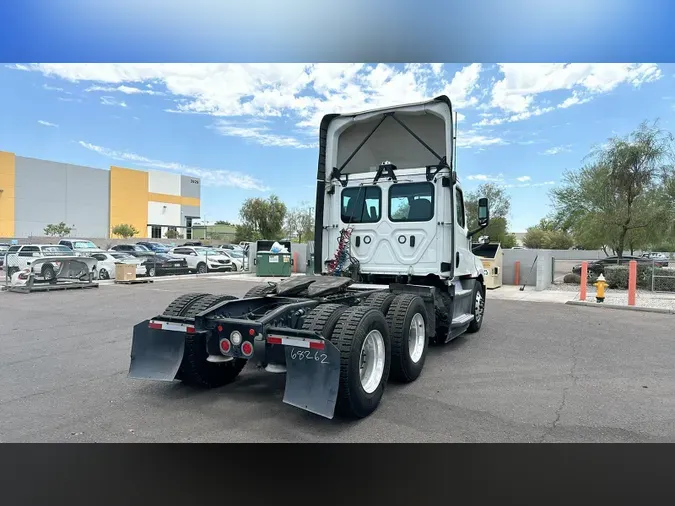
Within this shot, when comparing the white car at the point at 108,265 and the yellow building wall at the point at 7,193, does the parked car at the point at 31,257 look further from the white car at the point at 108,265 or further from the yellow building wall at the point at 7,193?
the yellow building wall at the point at 7,193

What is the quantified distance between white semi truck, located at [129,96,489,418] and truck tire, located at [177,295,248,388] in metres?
0.01

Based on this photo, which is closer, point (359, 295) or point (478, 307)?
point (359, 295)

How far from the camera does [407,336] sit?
5.52m

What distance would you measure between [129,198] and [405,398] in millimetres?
72668

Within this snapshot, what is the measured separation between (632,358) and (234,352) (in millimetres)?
6263

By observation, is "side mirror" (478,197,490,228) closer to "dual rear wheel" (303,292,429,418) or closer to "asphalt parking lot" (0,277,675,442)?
"asphalt parking lot" (0,277,675,442)

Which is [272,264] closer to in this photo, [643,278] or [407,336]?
[643,278]

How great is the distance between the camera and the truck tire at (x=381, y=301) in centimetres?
563

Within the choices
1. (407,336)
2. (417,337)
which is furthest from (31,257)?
(407,336)

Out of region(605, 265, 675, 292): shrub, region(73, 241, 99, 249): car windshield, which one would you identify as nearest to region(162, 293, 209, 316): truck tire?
region(605, 265, 675, 292): shrub

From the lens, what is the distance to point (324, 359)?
13.2 ft

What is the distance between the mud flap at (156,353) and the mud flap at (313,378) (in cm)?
140

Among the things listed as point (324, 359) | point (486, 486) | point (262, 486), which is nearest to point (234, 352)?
point (324, 359)

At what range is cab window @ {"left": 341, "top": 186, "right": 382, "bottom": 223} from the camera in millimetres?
7398
